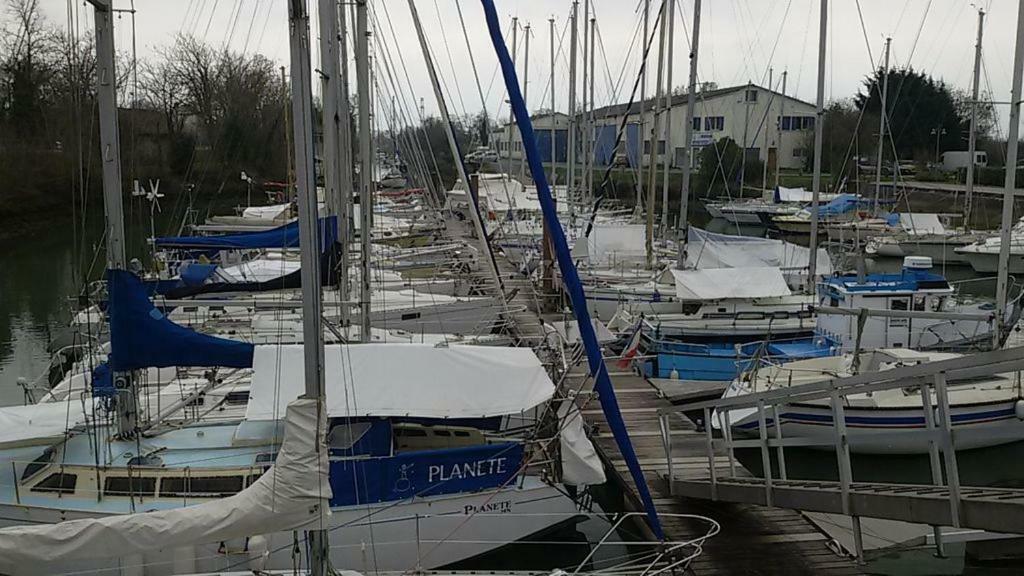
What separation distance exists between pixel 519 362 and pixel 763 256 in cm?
1755

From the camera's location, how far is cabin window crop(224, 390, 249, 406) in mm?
12461

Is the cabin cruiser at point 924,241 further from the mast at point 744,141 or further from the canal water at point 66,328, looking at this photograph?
the mast at point 744,141

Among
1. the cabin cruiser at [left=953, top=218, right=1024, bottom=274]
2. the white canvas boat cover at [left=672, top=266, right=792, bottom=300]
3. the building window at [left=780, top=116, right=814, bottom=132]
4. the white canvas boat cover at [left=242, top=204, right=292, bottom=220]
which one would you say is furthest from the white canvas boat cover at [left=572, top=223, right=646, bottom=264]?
the building window at [left=780, top=116, right=814, bottom=132]

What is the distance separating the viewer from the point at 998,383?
1569 centimetres

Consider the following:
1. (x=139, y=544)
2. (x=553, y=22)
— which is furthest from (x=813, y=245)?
(x=553, y=22)

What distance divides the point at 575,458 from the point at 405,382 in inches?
91.9

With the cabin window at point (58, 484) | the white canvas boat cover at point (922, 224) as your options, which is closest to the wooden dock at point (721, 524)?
the cabin window at point (58, 484)

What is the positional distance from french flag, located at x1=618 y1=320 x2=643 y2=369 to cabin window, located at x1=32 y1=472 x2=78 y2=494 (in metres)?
11.3

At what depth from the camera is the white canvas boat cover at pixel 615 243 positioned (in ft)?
96.0

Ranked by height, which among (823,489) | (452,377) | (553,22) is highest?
(553,22)

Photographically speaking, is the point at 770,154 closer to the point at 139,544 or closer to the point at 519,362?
the point at 519,362

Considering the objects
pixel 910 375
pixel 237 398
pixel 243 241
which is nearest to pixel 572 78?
pixel 243 241

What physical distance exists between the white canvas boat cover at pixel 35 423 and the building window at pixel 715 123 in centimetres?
6914

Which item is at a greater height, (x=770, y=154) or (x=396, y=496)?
(x=770, y=154)
